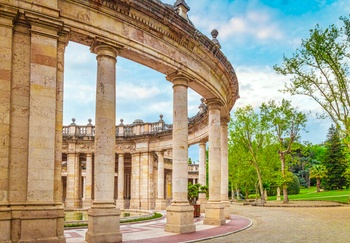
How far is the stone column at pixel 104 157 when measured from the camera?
1560 centimetres

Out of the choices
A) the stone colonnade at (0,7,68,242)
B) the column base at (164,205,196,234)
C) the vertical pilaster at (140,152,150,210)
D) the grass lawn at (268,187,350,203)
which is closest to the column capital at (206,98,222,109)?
the column base at (164,205,196,234)

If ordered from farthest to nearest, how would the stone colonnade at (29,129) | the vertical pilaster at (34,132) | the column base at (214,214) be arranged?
the column base at (214,214) → the vertical pilaster at (34,132) → the stone colonnade at (29,129)

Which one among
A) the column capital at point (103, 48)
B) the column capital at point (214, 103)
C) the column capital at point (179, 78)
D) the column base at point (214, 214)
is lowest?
the column base at point (214, 214)

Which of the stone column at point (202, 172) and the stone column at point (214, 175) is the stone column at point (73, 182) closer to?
the stone column at point (202, 172)

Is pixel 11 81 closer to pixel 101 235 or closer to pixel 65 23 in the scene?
pixel 65 23

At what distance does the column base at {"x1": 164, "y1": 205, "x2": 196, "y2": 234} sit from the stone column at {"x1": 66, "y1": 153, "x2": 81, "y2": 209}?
29.9 meters

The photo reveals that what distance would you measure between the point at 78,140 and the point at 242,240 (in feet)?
116

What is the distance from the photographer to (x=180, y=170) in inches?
836

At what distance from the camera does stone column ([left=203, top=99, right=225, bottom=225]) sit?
2481 cm

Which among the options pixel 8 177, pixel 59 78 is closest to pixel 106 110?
pixel 59 78

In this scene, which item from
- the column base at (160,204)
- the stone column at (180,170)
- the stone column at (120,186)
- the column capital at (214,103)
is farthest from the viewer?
the stone column at (120,186)

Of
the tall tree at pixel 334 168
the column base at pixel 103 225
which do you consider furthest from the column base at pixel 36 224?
the tall tree at pixel 334 168

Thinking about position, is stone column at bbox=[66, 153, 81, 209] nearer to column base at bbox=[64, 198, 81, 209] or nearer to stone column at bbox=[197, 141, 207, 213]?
column base at bbox=[64, 198, 81, 209]

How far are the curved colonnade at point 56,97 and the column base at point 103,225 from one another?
44 millimetres
